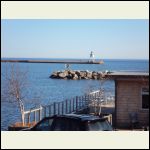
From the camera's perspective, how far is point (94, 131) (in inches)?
530

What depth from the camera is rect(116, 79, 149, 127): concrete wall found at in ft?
73.4

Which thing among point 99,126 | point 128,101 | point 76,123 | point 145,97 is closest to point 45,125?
point 76,123

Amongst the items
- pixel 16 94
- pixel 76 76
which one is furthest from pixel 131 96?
pixel 76 76

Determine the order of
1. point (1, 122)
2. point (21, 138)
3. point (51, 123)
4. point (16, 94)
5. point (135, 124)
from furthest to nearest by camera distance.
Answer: point (1, 122)
point (16, 94)
point (135, 124)
point (51, 123)
point (21, 138)

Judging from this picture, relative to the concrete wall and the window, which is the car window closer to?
the concrete wall

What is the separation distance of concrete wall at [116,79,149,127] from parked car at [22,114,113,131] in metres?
8.65

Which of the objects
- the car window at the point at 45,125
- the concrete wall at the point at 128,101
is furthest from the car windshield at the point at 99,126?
the concrete wall at the point at 128,101

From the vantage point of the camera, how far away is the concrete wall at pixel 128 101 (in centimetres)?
2238

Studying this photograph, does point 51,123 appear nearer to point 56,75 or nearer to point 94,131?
point 94,131

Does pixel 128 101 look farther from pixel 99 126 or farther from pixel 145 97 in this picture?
→ pixel 99 126

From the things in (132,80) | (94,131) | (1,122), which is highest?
(132,80)

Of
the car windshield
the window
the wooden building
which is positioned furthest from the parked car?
the window

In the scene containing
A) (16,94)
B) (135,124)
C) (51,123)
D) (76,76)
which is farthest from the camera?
(76,76)

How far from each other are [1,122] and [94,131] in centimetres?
1864
